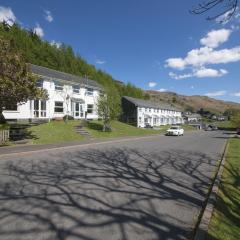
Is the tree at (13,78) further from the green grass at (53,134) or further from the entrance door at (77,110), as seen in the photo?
the entrance door at (77,110)

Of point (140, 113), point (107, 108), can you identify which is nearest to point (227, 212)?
point (107, 108)

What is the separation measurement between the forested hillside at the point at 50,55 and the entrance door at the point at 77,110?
652 cm

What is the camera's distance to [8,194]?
324 inches

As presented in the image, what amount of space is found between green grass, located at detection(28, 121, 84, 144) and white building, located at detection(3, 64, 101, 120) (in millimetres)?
5034

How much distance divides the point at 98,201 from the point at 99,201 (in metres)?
0.02

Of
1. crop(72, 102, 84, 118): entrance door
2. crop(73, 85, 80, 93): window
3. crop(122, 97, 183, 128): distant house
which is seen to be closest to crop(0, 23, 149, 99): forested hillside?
crop(122, 97, 183, 128): distant house

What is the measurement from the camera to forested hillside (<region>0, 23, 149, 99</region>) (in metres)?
61.2

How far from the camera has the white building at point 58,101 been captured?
37.3m

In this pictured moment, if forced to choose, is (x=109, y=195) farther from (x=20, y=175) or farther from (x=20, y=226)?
(x=20, y=175)

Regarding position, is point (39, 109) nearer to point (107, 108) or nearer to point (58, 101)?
point (58, 101)

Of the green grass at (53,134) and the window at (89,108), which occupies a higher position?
the window at (89,108)

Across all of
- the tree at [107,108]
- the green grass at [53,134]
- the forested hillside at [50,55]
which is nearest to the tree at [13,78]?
the green grass at [53,134]

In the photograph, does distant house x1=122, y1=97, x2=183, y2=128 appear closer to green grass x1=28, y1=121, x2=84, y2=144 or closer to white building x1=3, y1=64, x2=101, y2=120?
white building x1=3, y1=64, x2=101, y2=120

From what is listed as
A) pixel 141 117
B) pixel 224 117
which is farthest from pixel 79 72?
pixel 224 117
